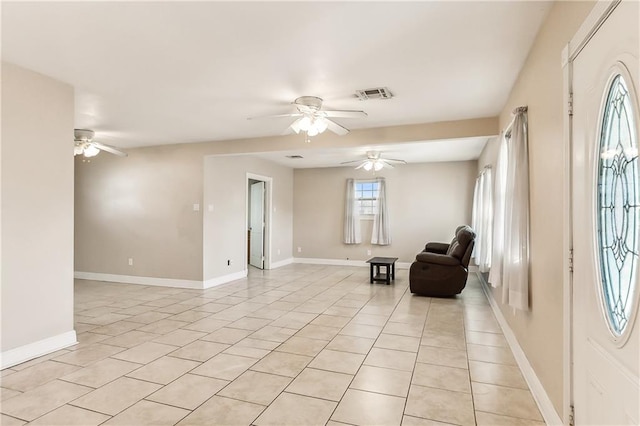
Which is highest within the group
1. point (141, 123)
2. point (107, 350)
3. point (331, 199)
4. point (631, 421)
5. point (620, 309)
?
point (141, 123)

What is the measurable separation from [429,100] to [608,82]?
252cm

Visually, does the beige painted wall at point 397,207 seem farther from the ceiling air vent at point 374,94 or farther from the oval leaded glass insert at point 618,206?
the oval leaded glass insert at point 618,206

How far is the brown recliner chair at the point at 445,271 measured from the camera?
534 centimetres

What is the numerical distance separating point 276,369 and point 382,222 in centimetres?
589

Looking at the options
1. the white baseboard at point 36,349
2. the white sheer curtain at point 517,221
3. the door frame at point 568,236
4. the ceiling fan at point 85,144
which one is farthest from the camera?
the ceiling fan at point 85,144

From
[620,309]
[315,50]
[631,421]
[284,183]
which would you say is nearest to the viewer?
[631,421]

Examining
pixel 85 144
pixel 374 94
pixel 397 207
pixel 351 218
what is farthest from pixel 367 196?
pixel 85 144

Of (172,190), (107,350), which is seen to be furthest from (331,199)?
(107,350)

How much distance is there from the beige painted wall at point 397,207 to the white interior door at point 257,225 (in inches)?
51.5

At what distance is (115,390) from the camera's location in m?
2.50

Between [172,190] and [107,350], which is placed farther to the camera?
[172,190]

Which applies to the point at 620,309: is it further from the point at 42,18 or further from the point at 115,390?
the point at 42,18

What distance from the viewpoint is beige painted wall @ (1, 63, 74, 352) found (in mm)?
2895

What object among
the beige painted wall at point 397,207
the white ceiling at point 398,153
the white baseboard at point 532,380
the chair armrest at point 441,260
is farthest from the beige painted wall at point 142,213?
the white baseboard at point 532,380
